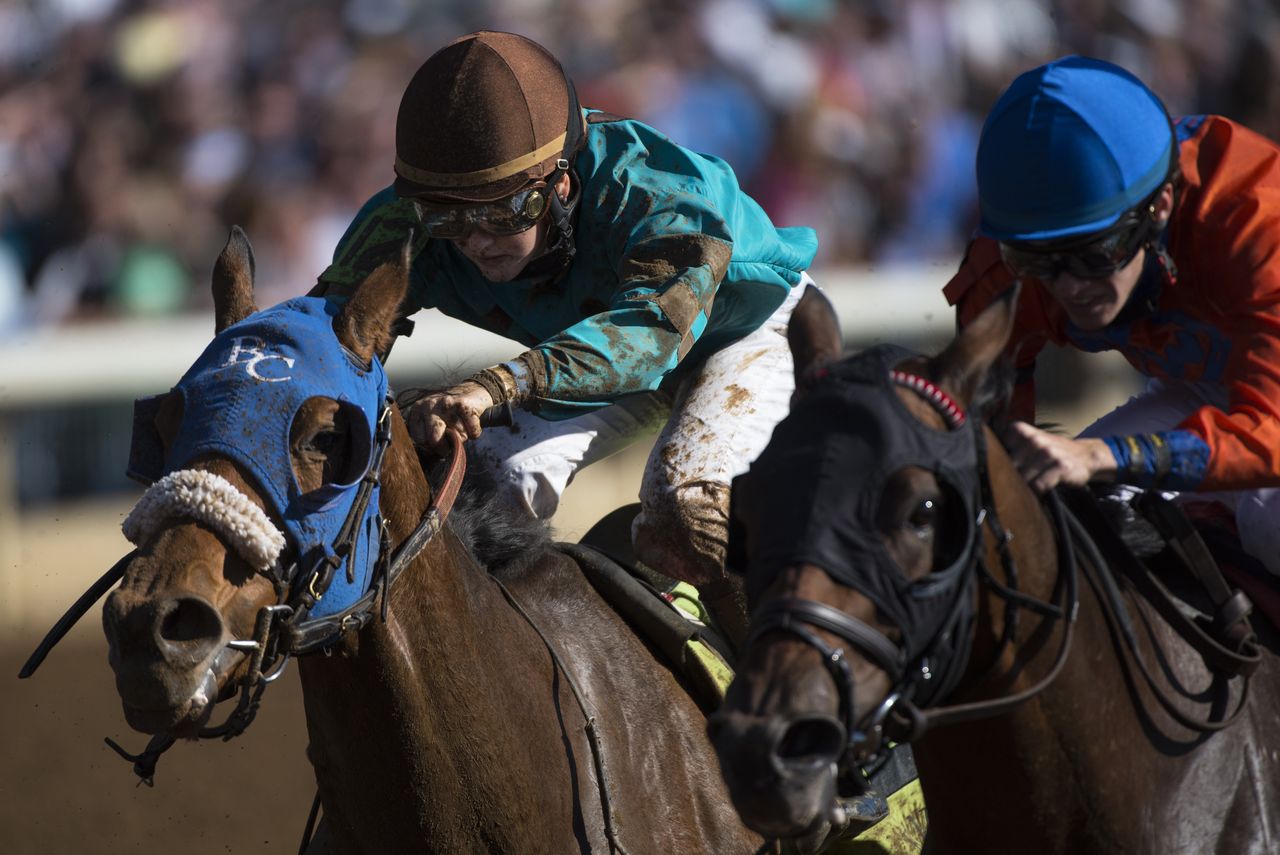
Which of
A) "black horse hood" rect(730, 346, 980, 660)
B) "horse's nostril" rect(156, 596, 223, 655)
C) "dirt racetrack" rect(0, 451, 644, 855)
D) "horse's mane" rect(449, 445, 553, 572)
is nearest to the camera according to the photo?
"black horse hood" rect(730, 346, 980, 660)

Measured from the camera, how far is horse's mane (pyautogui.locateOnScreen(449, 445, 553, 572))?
3.58m

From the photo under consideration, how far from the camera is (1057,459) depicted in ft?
7.95

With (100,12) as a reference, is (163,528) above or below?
below

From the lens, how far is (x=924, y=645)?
7.16ft

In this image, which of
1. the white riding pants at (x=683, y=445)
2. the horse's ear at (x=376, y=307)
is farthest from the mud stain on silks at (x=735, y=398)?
the horse's ear at (x=376, y=307)

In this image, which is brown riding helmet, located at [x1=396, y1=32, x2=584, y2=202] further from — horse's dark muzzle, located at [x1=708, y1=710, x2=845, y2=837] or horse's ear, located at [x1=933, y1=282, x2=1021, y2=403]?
horse's dark muzzle, located at [x1=708, y1=710, x2=845, y2=837]

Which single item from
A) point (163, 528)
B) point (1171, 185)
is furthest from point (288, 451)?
point (1171, 185)

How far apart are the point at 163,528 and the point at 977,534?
129 centimetres

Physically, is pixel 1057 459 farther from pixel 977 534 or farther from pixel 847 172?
pixel 847 172

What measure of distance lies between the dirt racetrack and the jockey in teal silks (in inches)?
51.9

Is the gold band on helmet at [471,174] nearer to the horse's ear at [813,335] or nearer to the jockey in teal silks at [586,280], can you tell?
the jockey in teal silks at [586,280]

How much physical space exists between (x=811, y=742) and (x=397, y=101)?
733cm

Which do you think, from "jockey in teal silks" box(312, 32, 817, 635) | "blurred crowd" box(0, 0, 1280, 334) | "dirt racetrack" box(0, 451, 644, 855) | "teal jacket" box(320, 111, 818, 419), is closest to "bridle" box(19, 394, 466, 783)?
"jockey in teal silks" box(312, 32, 817, 635)

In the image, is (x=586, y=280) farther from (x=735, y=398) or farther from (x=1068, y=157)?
(x=1068, y=157)
